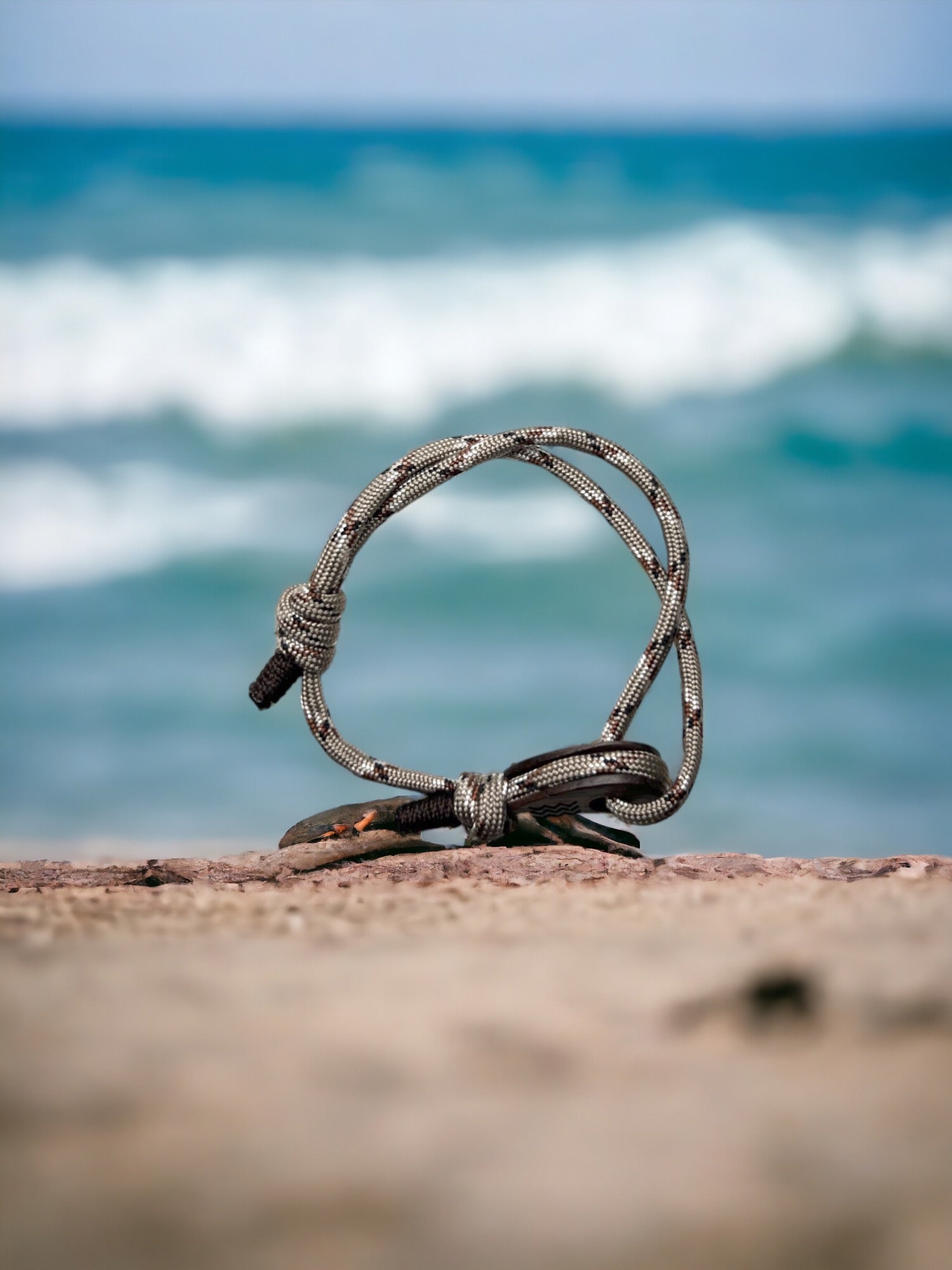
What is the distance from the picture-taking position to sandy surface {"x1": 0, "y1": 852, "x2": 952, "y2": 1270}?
14.2 inches

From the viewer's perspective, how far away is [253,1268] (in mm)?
348

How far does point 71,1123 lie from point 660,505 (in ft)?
3.87

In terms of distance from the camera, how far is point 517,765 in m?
1.35

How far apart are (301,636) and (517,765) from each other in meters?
0.32

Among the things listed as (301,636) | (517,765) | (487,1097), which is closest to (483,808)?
(517,765)

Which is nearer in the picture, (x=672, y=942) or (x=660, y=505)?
(x=672, y=942)

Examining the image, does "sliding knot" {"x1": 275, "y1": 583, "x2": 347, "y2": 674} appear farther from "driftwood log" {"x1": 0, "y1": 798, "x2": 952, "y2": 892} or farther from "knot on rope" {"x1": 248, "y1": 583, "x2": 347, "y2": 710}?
"driftwood log" {"x1": 0, "y1": 798, "x2": 952, "y2": 892}

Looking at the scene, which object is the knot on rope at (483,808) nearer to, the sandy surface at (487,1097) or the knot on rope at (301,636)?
the knot on rope at (301,636)

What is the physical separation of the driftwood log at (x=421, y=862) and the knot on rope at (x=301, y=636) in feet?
0.60

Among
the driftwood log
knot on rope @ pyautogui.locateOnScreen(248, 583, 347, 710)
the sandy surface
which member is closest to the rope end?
knot on rope @ pyautogui.locateOnScreen(248, 583, 347, 710)

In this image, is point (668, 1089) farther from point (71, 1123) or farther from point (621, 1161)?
point (71, 1123)

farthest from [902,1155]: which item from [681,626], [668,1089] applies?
[681,626]

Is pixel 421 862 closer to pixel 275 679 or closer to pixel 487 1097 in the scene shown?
pixel 275 679

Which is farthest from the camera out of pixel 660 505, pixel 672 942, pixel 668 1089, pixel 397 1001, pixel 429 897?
pixel 660 505
